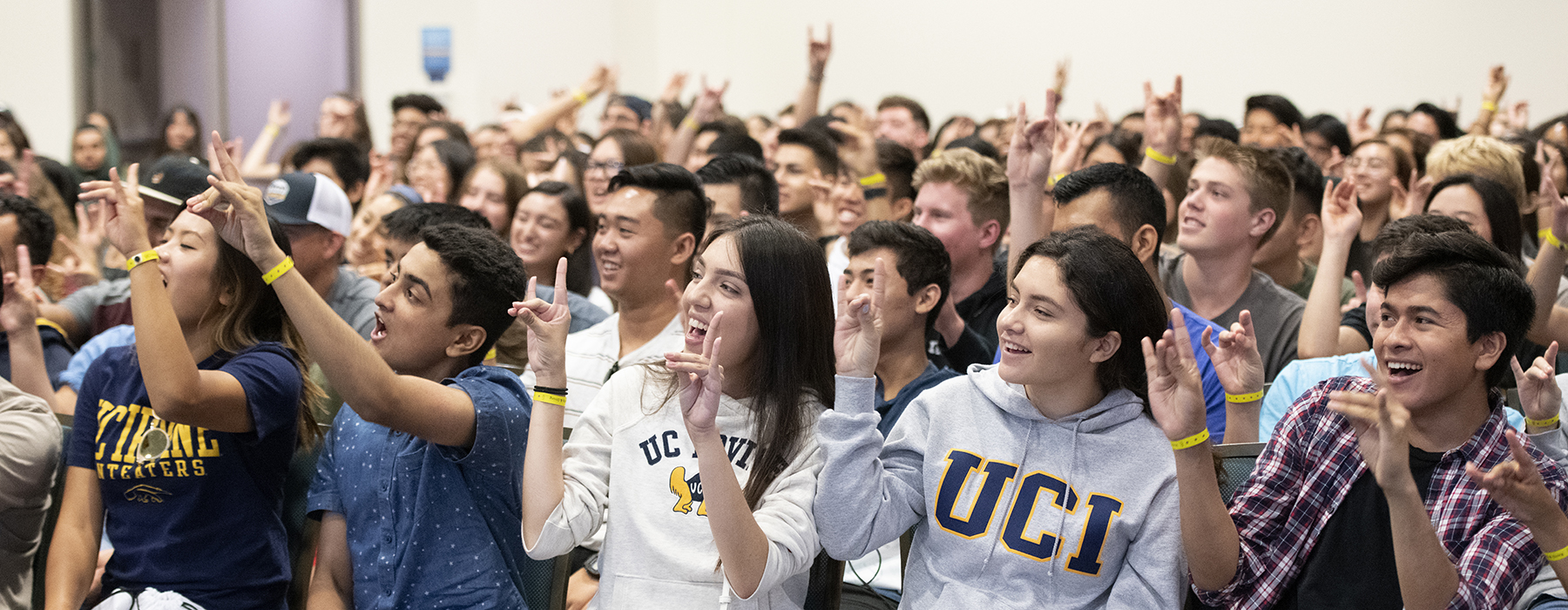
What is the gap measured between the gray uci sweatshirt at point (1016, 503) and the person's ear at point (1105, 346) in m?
0.07

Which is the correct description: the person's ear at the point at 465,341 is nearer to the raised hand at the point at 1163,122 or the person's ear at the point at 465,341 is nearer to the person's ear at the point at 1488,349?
the person's ear at the point at 1488,349

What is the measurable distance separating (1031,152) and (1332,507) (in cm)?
120

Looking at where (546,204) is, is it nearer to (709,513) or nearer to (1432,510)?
(709,513)

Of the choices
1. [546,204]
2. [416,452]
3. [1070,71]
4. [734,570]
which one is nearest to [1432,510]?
[734,570]

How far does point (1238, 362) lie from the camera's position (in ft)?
6.73

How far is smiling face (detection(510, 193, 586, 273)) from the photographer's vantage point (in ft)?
13.0

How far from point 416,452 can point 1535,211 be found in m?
4.02

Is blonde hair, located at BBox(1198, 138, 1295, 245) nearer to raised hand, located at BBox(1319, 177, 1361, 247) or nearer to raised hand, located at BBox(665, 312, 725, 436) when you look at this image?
raised hand, located at BBox(1319, 177, 1361, 247)

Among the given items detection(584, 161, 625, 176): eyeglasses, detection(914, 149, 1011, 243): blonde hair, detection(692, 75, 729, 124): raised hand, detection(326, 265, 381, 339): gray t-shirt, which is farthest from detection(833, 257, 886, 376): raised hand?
detection(692, 75, 729, 124): raised hand

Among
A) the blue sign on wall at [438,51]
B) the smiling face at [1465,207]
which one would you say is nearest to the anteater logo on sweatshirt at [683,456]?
the smiling face at [1465,207]

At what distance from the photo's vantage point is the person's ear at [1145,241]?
2.96 m

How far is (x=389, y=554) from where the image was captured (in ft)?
6.72

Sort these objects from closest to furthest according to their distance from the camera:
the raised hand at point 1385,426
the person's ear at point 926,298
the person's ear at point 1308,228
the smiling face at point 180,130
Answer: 1. the raised hand at point 1385,426
2. the person's ear at point 926,298
3. the person's ear at point 1308,228
4. the smiling face at point 180,130

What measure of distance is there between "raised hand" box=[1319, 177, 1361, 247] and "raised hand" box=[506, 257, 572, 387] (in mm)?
2115
